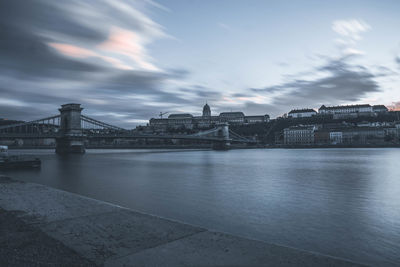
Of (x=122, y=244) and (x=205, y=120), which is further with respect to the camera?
(x=205, y=120)

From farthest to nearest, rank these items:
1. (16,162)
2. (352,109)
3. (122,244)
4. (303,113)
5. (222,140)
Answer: (303,113)
(352,109)
(222,140)
(16,162)
(122,244)

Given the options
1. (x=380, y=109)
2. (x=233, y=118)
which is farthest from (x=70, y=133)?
(x=380, y=109)

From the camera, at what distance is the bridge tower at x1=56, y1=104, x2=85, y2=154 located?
60.0m

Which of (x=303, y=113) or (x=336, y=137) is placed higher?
(x=303, y=113)

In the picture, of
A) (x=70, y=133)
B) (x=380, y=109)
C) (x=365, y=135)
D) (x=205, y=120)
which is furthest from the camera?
(x=205, y=120)

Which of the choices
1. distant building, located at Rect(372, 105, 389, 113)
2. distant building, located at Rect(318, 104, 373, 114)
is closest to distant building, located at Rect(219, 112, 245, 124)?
distant building, located at Rect(318, 104, 373, 114)

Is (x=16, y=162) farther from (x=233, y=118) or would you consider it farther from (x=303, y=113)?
(x=233, y=118)

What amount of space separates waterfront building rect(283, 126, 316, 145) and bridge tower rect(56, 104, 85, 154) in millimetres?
85202

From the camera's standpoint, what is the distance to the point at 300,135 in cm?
12119

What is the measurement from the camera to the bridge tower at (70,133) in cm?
6003

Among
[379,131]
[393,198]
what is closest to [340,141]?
[379,131]

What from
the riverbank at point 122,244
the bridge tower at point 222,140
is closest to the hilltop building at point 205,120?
the bridge tower at point 222,140

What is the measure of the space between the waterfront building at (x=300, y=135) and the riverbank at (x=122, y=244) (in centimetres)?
12005

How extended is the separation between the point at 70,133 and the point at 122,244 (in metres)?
60.2
